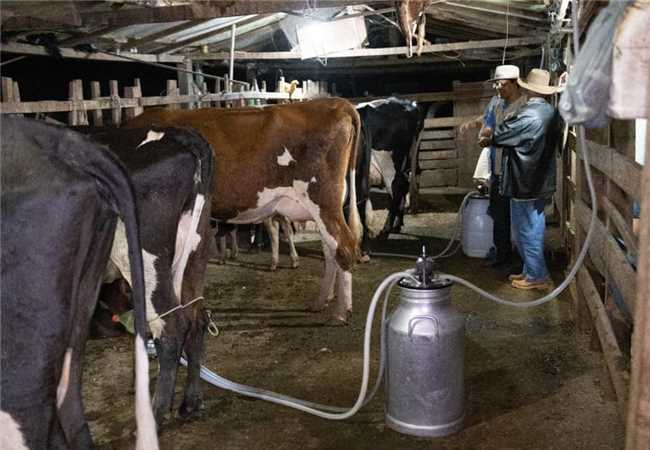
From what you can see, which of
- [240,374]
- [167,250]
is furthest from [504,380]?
[167,250]

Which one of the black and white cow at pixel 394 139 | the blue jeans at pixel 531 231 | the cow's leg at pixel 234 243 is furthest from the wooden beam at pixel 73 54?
the blue jeans at pixel 531 231

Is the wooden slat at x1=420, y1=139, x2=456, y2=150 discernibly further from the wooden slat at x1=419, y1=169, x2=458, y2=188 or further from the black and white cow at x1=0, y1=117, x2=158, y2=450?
the black and white cow at x1=0, y1=117, x2=158, y2=450

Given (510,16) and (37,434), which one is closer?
(37,434)

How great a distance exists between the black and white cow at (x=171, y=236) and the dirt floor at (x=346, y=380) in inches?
15.4

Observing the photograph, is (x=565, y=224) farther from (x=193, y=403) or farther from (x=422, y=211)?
(x=193, y=403)

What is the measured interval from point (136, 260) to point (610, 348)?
292cm

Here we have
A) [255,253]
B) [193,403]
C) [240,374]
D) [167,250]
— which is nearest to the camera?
[167,250]

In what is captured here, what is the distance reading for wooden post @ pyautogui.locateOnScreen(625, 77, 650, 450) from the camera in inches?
77.8

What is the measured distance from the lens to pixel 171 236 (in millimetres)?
3752

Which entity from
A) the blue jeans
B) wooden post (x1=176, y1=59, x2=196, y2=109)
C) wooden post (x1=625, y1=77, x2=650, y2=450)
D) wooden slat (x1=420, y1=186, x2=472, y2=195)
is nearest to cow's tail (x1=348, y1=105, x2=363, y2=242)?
the blue jeans

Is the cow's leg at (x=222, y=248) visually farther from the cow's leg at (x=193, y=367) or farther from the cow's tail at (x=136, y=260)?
the cow's tail at (x=136, y=260)

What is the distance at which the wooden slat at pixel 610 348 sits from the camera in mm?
3627

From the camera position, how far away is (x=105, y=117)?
7.43 m

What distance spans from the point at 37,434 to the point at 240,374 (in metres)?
2.40
